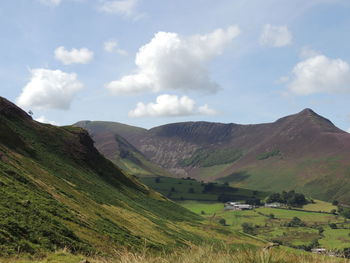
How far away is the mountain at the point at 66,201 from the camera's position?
39125 millimetres

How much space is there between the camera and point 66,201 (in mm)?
71562

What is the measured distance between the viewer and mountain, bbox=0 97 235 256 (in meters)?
39.1

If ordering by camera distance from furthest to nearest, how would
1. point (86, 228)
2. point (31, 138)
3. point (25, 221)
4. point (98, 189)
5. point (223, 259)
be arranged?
point (31, 138), point (98, 189), point (86, 228), point (25, 221), point (223, 259)

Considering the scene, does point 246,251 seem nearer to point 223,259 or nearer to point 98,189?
point 223,259

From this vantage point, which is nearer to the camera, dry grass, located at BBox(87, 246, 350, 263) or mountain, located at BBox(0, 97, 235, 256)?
dry grass, located at BBox(87, 246, 350, 263)

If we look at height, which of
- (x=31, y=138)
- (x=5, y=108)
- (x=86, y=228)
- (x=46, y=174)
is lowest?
(x=86, y=228)

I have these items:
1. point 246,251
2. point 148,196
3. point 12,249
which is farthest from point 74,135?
point 246,251

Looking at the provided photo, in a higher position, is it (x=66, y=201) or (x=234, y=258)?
(x=234, y=258)

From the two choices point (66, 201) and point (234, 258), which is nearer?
point (234, 258)

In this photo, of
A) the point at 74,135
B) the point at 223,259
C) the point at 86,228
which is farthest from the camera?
the point at 74,135

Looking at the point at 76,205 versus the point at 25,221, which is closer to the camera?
the point at 25,221

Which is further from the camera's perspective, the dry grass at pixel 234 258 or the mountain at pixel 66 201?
the mountain at pixel 66 201

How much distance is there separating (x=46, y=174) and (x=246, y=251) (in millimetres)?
82203

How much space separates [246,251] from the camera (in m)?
12.0
